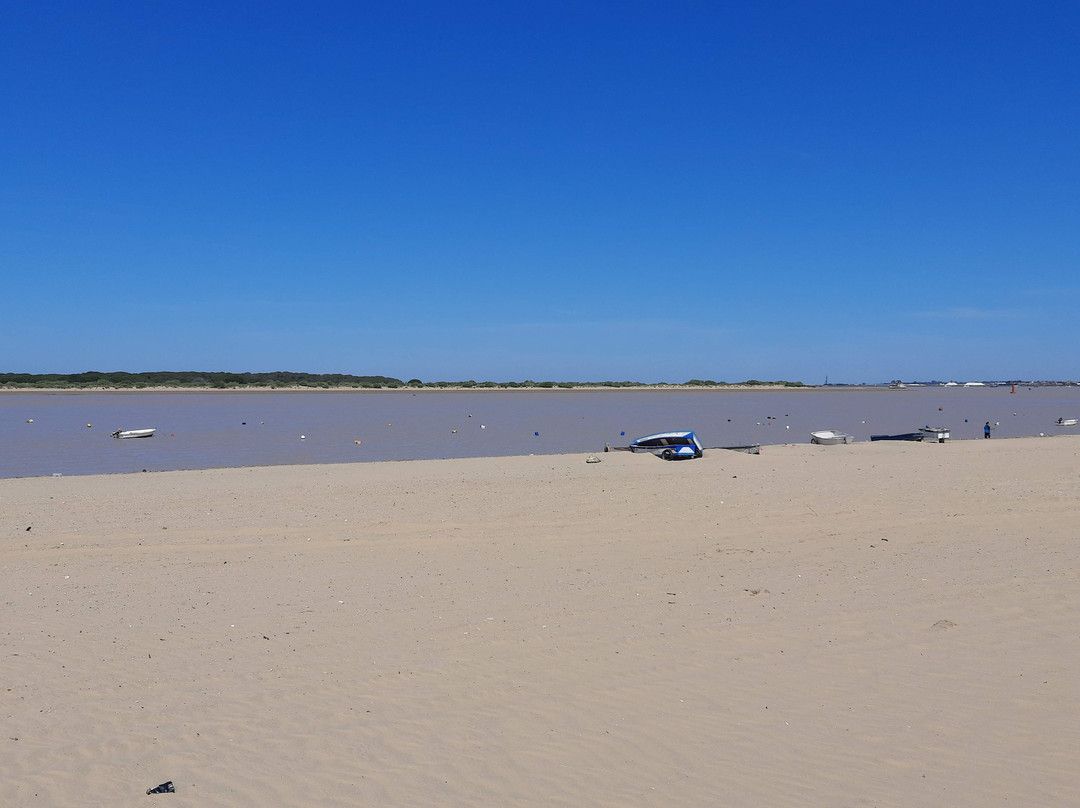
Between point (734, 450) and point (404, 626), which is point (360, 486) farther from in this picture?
point (734, 450)

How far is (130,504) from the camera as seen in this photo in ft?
56.0

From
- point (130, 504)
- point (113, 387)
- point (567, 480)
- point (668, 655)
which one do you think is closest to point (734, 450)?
point (567, 480)

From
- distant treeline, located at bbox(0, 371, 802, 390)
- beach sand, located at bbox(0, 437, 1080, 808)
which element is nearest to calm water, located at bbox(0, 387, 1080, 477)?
beach sand, located at bbox(0, 437, 1080, 808)

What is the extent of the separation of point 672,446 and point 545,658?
20.7m

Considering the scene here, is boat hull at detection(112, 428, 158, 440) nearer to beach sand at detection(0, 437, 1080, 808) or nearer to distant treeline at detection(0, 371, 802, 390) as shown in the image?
beach sand at detection(0, 437, 1080, 808)

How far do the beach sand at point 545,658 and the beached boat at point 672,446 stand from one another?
1124cm

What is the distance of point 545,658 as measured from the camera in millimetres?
7496

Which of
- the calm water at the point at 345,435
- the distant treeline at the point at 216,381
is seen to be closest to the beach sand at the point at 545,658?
the calm water at the point at 345,435

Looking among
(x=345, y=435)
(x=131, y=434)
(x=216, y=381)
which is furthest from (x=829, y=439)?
(x=216, y=381)

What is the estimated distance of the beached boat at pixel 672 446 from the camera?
26.8 m

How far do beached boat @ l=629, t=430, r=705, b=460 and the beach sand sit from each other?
1124 centimetres

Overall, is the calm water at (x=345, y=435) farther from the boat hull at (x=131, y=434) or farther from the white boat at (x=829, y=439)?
the white boat at (x=829, y=439)

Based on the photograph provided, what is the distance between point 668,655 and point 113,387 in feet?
527

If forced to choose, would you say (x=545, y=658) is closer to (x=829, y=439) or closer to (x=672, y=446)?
(x=672, y=446)
